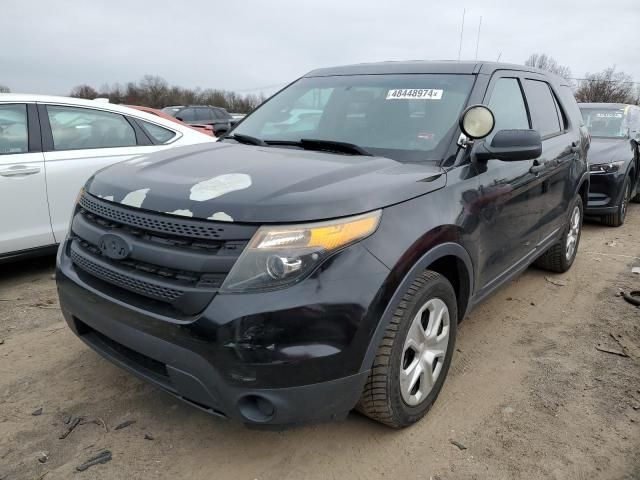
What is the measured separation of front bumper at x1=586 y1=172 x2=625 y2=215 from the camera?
20.7 feet

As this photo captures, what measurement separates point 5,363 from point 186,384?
5.67ft

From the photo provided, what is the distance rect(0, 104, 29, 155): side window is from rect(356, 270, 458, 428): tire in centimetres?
348

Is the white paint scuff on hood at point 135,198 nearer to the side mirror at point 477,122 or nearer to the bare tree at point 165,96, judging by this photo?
the side mirror at point 477,122

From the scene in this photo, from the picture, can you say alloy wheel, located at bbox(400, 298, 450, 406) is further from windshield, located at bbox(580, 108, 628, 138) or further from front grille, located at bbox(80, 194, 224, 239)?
windshield, located at bbox(580, 108, 628, 138)

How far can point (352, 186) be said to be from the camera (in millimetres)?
2074

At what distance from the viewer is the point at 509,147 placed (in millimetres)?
2625

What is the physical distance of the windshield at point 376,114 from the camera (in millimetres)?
2686

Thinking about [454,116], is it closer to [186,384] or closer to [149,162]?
[149,162]

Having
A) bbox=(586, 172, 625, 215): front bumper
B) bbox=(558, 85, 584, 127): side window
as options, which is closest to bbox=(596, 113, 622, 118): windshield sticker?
bbox=(586, 172, 625, 215): front bumper

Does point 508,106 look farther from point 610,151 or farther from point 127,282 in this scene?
point 610,151

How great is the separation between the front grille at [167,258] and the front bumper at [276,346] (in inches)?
2.8

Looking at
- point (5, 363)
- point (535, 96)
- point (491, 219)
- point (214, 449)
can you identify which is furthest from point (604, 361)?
point (5, 363)

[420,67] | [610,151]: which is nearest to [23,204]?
[420,67]

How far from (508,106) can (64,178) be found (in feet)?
→ 11.5
